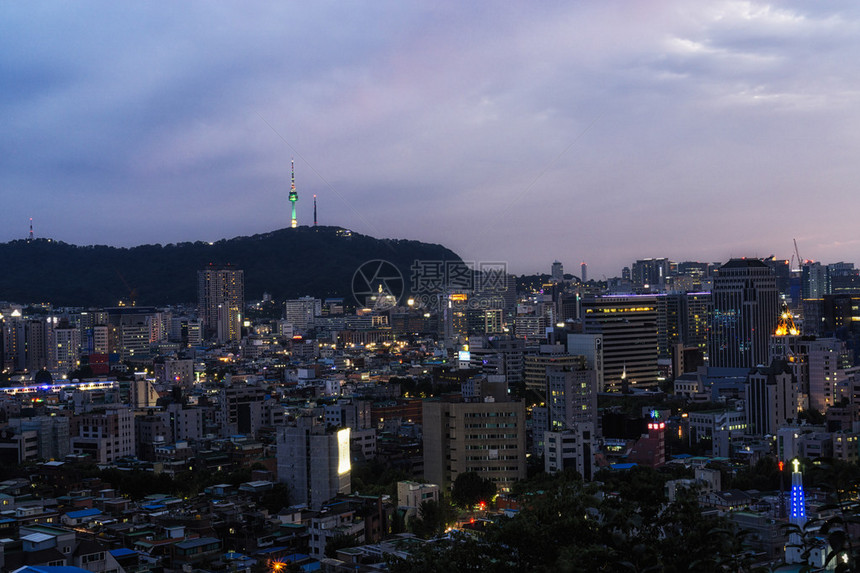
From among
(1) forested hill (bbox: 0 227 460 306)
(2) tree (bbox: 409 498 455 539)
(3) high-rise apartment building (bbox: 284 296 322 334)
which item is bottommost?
(2) tree (bbox: 409 498 455 539)

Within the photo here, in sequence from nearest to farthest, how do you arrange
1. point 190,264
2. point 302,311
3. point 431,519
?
1. point 431,519
2. point 302,311
3. point 190,264

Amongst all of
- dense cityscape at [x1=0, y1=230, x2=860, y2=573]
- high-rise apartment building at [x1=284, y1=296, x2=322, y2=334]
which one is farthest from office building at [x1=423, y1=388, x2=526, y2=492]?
high-rise apartment building at [x1=284, y1=296, x2=322, y2=334]

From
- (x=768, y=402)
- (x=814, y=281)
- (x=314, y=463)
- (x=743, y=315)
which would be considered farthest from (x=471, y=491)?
(x=814, y=281)

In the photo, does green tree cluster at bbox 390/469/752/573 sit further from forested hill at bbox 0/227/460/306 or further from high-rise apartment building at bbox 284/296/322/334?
forested hill at bbox 0/227/460/306

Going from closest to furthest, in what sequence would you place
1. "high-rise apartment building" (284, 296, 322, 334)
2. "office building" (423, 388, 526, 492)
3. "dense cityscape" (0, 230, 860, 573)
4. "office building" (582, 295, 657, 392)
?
"dense cityscape" (0, 230, 860, 573), "office building" (423, 388, 526, 492), "office building" (582, 295, 657, 392), "high-rise apartment building" (284, 296, 322, 334)

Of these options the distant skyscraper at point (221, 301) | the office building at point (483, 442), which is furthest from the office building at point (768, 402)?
the distant skyscraper at point (221, 301)

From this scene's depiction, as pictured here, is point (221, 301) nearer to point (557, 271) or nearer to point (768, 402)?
point (557, 271)

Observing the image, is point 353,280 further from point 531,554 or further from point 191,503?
point 531,554
